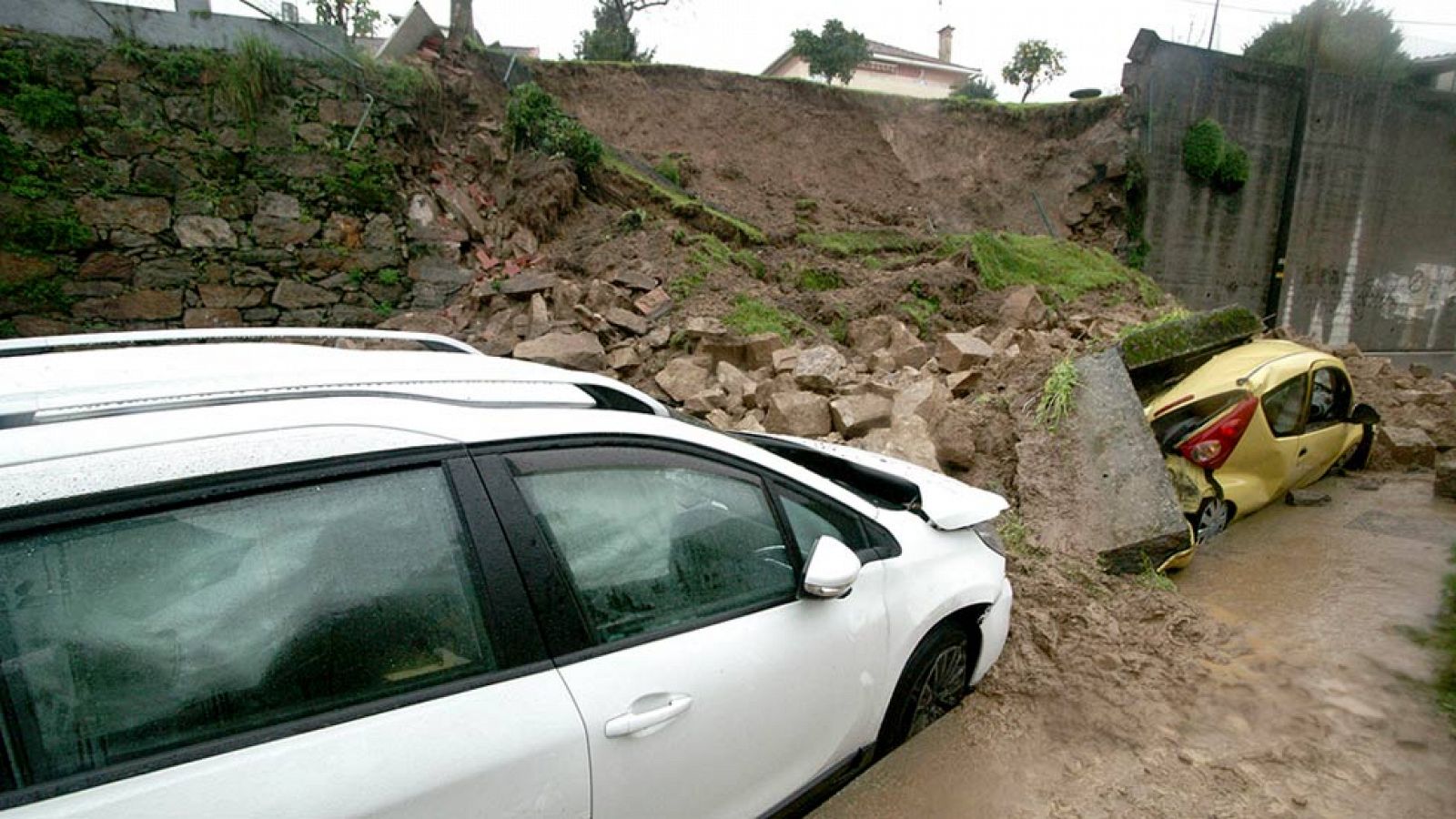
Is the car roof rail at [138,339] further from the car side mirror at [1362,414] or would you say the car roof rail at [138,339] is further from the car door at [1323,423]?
the car side mirror at [1362,414]

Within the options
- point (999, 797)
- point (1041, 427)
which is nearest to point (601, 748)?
point (999, 797)

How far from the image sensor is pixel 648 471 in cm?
197

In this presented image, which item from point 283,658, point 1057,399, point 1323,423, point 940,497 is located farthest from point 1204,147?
point 283,658

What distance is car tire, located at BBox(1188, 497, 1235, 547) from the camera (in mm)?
4797

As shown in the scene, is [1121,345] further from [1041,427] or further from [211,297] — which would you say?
[211,297]

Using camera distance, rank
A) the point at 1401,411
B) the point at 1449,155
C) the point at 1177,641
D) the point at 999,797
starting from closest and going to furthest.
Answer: the point at 999,797
the point at 1177,641
the point at 1401,411
the point at 1449,155

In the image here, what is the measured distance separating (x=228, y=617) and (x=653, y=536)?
976 millimetres

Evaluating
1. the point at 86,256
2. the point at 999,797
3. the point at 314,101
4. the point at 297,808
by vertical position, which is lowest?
the point at 999,797

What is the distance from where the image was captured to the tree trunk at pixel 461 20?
11242mm

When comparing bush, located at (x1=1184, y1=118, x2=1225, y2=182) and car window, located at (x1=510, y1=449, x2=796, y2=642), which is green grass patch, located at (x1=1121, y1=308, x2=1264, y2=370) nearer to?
car window, located at (x1=510, y1=449, x2=796, y2=642)

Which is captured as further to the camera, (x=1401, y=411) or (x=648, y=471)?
(x=1401, y=411)

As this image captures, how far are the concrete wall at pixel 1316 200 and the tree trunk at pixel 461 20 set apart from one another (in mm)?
13456

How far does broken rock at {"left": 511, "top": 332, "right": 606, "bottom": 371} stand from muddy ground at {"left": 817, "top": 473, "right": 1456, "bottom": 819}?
4.99 meters

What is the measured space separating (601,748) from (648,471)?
715 mm
